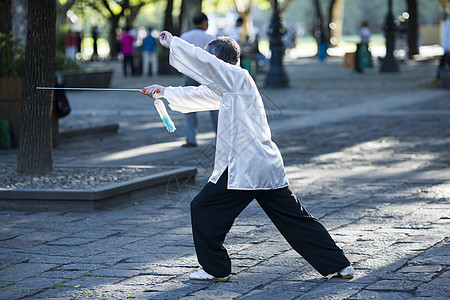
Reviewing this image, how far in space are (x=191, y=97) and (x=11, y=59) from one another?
281 inches

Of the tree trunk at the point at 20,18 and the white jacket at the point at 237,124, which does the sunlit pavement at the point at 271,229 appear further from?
the tree trunk at the point at 20,18

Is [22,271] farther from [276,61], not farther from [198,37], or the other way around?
[276,61]

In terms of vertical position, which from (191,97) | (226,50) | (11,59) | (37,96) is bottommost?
(37,96)

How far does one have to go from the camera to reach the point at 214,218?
4875 mm

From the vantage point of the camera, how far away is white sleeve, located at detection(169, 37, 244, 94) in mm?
4723

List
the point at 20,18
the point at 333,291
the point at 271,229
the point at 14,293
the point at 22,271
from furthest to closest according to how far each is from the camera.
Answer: the point at 20,18, the point at 271,229, the point at 22,271, the point at 14,293, the point at 333,291

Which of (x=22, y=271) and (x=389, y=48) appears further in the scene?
(x=389, y=48)

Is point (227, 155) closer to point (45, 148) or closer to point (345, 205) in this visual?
point (345, 205)

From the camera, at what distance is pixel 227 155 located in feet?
15.9

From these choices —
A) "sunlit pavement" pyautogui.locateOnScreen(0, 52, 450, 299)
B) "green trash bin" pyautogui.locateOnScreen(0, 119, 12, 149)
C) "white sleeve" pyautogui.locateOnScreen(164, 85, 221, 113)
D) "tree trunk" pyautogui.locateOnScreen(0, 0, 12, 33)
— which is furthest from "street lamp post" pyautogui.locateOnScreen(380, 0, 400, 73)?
"white sleeve" pyautogui.locateOnScreen(164, 85, 221, 113)

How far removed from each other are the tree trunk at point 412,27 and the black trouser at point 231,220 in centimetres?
3056

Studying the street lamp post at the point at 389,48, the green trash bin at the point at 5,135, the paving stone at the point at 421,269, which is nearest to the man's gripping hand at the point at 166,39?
the paving stone at the point at 421,269

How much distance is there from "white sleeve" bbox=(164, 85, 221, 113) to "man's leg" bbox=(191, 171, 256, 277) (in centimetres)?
50

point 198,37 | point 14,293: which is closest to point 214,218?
point 14,293
